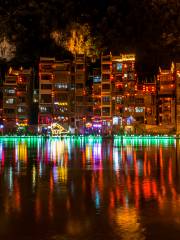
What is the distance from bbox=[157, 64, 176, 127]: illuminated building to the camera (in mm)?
86438

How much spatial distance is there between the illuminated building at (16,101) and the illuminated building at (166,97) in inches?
990

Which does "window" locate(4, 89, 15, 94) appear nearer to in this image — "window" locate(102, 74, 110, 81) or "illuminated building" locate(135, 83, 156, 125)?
"window" locate(102, 74, 110, 81)

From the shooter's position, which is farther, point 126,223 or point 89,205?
point 89,205

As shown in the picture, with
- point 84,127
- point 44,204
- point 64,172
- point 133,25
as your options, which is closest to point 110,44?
point 133,25

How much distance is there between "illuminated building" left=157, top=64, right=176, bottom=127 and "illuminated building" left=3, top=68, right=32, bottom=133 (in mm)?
25150

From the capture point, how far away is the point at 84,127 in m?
89.1

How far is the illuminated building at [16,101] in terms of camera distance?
8769 cm

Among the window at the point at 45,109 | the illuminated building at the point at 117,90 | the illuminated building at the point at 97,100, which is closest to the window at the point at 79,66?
the illuminated building at the point at 97,100

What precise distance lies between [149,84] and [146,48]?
12778mm

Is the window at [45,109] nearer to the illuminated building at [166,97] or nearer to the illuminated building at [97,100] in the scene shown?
the illuminated building at [97,100]

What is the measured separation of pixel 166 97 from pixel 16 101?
92.7 ft

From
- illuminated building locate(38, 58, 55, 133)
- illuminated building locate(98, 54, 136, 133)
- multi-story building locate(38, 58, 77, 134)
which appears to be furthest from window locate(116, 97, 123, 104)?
illuminated building locate(38, 58, 55, 133)

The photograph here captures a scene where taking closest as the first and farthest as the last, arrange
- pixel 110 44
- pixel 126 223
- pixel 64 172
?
pixel 126 223
pixel 64 172
pixel 110 44

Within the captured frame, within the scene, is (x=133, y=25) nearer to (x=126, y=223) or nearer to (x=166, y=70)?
(x=166, y=70)
